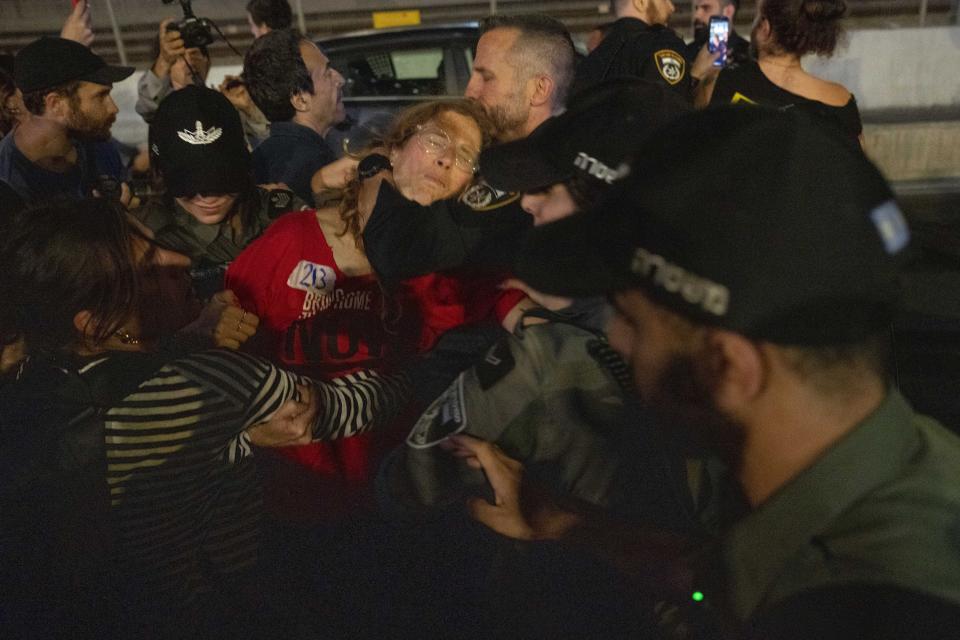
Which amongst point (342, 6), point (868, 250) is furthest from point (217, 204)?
point (342, 6)

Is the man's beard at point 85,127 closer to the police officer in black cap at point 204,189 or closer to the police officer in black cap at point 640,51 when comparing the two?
the police officer in black cap at point 204,189

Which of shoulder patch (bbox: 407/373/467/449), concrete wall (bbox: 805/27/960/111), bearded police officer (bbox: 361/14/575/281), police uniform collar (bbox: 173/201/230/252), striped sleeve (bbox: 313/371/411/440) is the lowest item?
concrete wall (bbox: 805/27/960/111)

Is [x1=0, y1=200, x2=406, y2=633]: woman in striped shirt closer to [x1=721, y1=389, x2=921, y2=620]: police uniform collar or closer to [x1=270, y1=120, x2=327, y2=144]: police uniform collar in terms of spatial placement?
[x1=721, y1=389, x2=921, y2=620]: police uniform collar

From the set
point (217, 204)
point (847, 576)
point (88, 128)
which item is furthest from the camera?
point (88, 128)

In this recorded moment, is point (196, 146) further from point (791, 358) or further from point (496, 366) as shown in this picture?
point (791, 358)

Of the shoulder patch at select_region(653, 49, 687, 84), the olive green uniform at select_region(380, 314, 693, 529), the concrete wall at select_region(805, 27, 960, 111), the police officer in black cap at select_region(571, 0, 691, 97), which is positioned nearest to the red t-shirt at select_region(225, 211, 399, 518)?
the olive green uniform at select_region(380, 314, 693, 529)

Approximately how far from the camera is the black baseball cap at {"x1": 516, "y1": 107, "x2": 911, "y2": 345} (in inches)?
38.1

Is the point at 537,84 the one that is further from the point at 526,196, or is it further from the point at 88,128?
the point at 88,128

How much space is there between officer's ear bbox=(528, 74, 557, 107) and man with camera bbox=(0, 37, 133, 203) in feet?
6.47

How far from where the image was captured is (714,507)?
147cm

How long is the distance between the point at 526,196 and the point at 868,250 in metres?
0.87

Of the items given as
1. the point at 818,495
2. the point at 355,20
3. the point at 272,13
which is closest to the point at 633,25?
the point at 272,13

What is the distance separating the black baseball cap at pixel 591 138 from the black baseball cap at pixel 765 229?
495mm

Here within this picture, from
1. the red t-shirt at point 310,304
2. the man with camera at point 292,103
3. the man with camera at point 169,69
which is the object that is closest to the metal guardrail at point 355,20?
the man with camera at point 169,69
